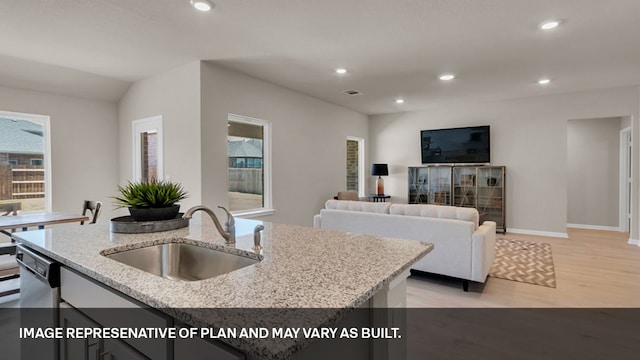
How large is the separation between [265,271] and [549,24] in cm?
331

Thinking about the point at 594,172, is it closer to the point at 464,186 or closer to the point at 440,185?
the point at 464,186

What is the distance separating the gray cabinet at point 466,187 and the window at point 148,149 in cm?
497

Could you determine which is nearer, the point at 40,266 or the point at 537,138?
the point at 40,266

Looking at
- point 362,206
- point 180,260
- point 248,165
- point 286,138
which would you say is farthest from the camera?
point 286,138

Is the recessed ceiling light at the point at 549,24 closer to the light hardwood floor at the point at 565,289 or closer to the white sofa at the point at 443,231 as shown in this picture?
the white sofa at the point at 443,231

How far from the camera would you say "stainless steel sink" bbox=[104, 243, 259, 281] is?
151cm

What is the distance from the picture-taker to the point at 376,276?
108cm

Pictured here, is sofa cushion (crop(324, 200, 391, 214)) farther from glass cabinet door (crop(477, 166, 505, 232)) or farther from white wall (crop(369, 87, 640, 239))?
white wall (crop(369, 87, 640, 239))

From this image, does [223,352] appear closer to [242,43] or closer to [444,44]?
[242,43]

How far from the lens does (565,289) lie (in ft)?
10.4

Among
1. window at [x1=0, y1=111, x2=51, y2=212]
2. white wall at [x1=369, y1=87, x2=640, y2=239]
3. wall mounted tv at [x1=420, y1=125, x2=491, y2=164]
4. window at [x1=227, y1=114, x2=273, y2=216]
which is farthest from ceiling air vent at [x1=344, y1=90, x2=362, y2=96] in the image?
window at [x1=0, y1=111, x2=51, y2=212]

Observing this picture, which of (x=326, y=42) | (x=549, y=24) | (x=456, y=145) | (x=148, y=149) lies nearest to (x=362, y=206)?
(x=326, y=42)

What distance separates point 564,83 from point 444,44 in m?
2.89

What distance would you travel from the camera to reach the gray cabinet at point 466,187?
611 centimetres
